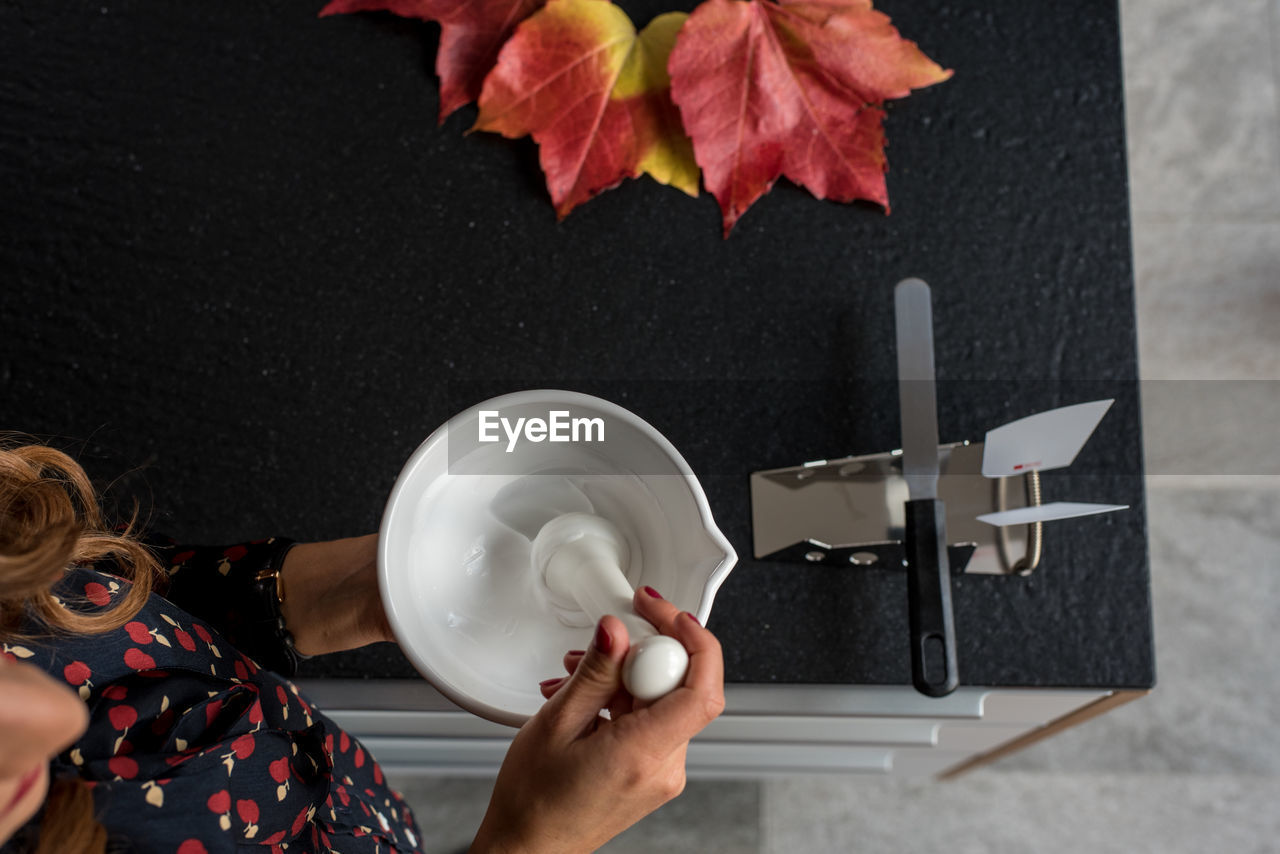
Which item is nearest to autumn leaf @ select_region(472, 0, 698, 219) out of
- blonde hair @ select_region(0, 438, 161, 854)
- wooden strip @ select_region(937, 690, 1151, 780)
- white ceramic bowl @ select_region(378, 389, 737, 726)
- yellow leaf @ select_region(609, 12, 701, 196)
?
yellow leaf @ select_region(609, 12, 701, 196)

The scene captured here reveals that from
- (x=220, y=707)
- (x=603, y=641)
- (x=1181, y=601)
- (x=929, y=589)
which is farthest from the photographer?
(x=1181, y=601)

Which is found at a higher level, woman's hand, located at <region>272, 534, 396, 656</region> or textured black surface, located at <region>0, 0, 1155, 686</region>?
textured black surface, located at <region>0, 0, 1155, 686</region>

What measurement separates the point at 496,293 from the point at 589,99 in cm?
17

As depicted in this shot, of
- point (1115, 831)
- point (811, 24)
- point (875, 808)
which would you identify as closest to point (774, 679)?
point (811, 24)

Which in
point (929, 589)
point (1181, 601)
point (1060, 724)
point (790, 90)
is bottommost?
point (1181, 601)

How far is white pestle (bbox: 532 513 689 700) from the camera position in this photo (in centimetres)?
42

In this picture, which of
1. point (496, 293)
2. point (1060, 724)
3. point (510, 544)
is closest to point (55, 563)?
point (510, 544)

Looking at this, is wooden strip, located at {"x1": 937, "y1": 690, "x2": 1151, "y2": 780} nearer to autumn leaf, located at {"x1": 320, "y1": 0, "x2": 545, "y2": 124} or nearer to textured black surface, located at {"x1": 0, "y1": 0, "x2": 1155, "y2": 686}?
textured black surface, located at {"x1": 0, "y1": 0, "x2": 1155, "y2": 686}

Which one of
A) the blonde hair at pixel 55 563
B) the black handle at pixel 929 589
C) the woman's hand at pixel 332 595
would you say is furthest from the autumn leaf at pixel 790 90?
the blonde hair at pixel 55 563

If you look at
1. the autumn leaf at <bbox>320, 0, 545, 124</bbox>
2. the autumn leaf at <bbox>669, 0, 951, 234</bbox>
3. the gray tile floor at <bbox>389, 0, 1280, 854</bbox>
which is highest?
the autumn leaf at <bbox>320, 0, 545, 124</bbox>

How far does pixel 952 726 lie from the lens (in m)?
0.88

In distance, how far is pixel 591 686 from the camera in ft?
1.41

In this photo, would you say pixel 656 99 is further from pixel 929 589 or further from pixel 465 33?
pixel 929 589

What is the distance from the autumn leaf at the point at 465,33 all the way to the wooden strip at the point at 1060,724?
2.33 ft
